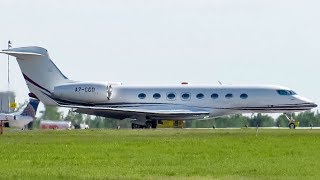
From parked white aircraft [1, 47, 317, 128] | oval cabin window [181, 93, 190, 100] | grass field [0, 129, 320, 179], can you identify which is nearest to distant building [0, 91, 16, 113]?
parked white aircraft [1, 47, 317, 128]

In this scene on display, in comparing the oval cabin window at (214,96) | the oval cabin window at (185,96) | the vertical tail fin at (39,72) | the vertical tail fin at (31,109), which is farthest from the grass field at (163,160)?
the vertical tail fin at (31,109)

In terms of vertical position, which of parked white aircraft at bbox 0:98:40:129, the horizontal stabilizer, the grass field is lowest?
the grass field

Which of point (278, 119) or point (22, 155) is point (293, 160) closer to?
point (22, 155)

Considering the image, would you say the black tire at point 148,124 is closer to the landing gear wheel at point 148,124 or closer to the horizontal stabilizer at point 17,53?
the landing gear wheel at point 148,124

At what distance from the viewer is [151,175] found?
27188 mm

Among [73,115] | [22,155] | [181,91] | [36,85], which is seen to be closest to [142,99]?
[181,91]

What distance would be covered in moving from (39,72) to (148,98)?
9112mm

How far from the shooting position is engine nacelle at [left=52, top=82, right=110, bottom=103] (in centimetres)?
7575

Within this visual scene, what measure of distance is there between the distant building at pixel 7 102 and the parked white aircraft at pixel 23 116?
5.56ft

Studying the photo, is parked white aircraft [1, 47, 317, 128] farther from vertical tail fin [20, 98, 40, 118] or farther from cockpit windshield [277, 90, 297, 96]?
vertical tail fin [20, 98, 40, 118]

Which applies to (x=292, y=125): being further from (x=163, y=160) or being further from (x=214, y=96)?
(x=163, y=160)

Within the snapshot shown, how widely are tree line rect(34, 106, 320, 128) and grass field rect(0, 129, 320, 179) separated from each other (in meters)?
39.5

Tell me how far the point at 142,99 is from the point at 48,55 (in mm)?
8895

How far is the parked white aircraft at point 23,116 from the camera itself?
87.5 meters
